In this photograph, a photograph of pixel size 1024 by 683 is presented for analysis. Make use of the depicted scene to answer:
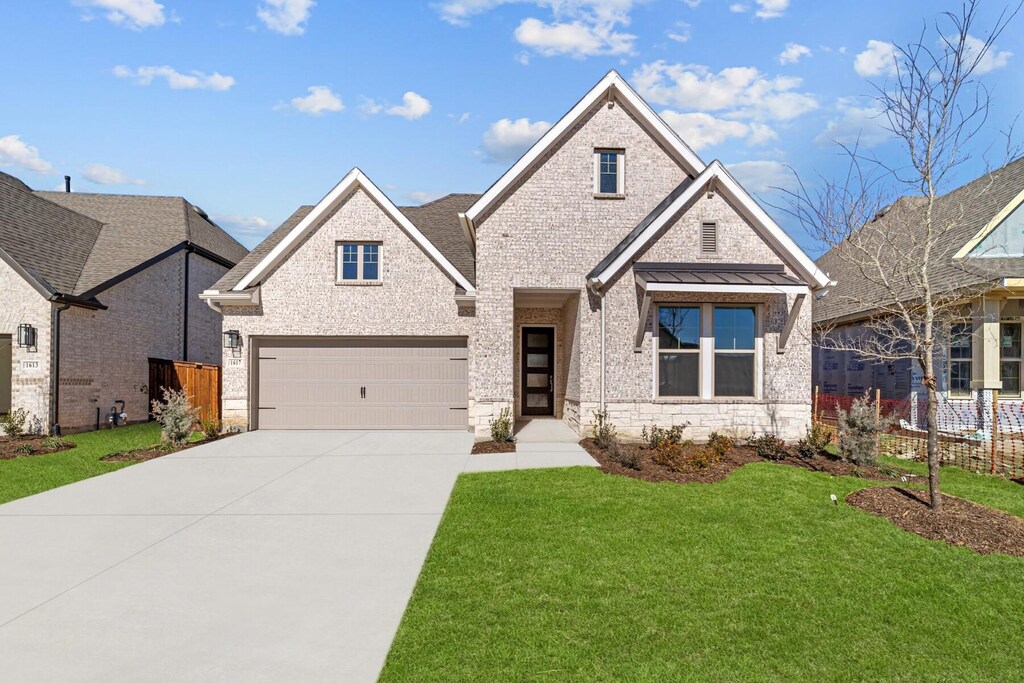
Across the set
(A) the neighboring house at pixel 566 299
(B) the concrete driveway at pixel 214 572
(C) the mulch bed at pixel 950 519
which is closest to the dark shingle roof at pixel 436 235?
(A) the neighboring house at pixel 566 299

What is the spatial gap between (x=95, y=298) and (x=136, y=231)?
205 inches

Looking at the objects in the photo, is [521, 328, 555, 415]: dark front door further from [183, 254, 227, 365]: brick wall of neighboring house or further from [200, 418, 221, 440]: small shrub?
[183, 254, 227, 365]: brick wall of neighboring house

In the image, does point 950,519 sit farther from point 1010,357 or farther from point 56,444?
point 56,444

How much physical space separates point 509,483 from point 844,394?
48.7ft

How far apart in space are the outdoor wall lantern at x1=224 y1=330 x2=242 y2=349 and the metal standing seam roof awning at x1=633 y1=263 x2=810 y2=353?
9.95 meters

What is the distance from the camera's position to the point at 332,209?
555 inches

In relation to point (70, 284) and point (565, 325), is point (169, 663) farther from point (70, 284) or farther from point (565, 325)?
point (70, 284)

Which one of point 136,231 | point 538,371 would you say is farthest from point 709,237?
point 136,231

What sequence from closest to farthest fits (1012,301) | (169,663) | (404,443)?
(169,663)
(404,443)
(1012,301)

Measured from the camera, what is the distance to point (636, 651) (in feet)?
12.2

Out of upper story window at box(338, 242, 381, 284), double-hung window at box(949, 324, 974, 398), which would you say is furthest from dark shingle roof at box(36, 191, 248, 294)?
double-hung window at box(949, 324, 974, 398)

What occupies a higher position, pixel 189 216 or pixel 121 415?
pixel 189 216

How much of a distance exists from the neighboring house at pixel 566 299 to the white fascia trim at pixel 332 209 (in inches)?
1.8

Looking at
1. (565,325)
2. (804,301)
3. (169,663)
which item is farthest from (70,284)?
(804,301)
